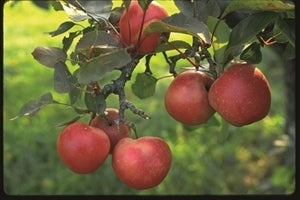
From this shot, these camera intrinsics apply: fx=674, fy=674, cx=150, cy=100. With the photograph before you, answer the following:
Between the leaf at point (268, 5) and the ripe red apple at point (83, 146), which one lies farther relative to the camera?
the ripe red apple at point (83, 146)

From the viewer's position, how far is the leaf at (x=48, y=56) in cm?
94

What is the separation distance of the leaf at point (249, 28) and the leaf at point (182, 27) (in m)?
0.04

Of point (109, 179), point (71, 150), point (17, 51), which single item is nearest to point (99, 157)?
point (71, 150)

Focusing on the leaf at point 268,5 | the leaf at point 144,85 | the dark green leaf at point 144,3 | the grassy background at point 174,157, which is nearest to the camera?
the leaf at point 268,5

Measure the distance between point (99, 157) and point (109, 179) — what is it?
179 centimetres

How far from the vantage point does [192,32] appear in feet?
2.78

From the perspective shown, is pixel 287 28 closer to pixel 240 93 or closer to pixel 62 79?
pixel 240 93

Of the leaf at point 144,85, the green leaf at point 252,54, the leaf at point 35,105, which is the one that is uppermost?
the green leaf at point 252,54

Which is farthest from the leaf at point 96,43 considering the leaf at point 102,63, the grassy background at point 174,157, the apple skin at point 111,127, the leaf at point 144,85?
the grassy background at point 174,157

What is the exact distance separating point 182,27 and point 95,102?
19cm

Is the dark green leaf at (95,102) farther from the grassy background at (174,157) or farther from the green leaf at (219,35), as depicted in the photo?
the grassy background at (174,157)

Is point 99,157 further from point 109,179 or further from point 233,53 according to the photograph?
point 109,179

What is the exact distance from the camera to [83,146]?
96 centimetres

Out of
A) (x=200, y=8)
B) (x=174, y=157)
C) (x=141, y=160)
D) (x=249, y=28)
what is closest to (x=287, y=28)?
(x=249, y=28)
